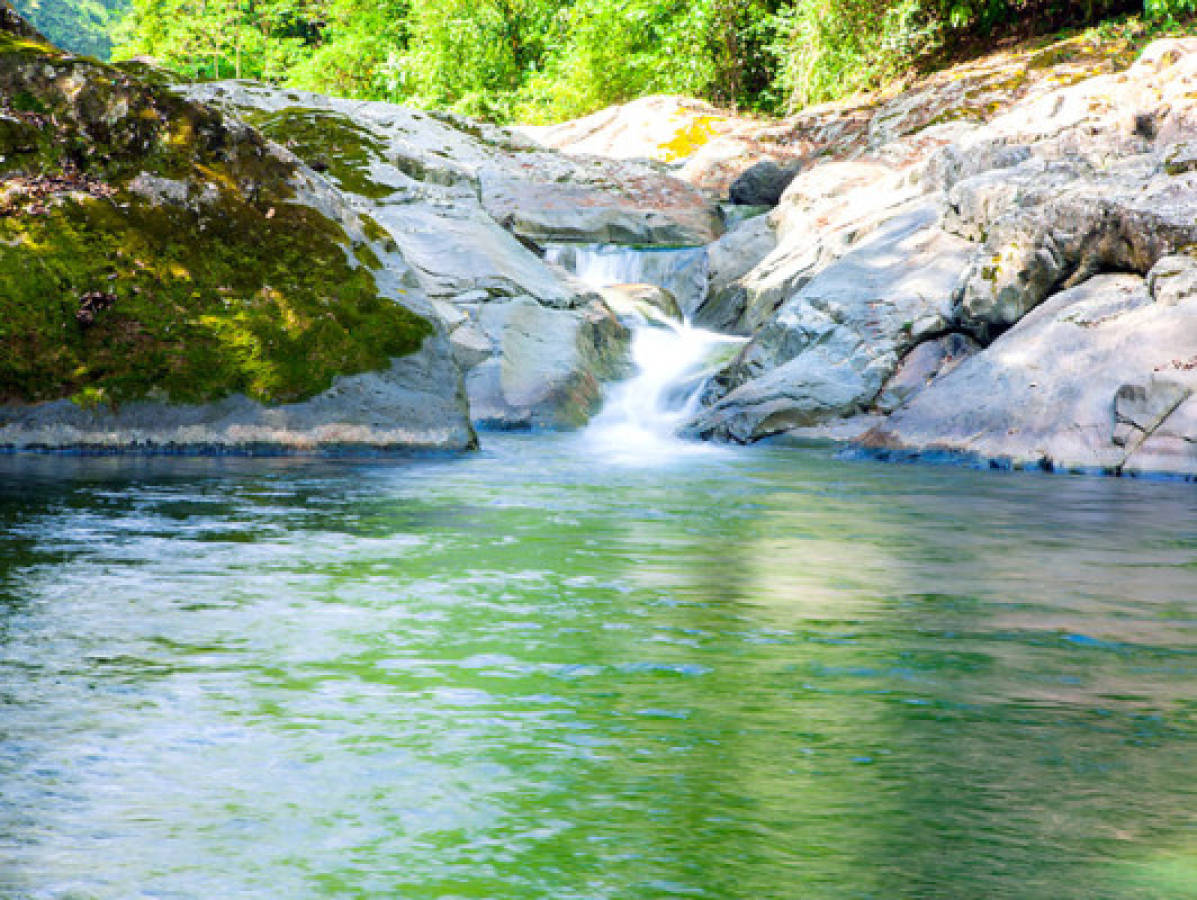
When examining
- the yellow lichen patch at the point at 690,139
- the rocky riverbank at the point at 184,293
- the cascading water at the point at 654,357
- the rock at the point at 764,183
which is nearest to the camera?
the rocky riverbank at the point at 184,293

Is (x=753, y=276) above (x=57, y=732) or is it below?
above

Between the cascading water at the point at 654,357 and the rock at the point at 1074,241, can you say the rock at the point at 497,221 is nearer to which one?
the cascading water at the point at 654,357

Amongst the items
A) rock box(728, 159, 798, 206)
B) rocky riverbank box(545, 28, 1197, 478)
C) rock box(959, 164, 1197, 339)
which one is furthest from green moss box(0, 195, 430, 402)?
rock box(728, 159, 798, 206)

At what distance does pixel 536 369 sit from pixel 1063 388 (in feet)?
21.6

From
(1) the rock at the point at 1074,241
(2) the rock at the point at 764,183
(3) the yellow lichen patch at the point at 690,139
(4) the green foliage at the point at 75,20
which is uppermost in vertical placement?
(4) the green foliage at the point at 75,20

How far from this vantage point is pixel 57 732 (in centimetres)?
357

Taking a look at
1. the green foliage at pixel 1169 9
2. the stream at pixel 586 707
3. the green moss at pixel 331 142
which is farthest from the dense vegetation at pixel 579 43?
the stream at pixel 586 707

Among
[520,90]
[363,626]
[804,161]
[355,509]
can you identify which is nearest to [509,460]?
[355,509]

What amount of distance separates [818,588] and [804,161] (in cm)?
2142

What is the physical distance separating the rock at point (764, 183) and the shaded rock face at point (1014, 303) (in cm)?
549

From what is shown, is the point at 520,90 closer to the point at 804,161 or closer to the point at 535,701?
the point at 804,161

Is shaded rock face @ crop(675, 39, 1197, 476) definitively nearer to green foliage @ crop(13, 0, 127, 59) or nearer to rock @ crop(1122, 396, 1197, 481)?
rock @ crop(1122, 396, 1197, 481)

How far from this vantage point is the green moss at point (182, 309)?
11.1 m

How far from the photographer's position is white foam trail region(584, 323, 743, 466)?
13.7 metres
